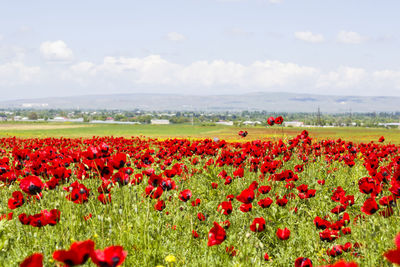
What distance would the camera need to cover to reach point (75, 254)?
5.61 ft

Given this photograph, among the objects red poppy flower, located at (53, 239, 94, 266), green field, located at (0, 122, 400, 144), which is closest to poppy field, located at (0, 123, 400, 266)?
red poppy flower, located at (53, 239, 94, 266)

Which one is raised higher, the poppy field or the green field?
the poppy field

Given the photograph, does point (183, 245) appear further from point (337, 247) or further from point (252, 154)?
point (252, 154)

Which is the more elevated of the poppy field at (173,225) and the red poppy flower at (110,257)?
the red poppy flower at (110,257)

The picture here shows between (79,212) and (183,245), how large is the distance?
1530 millimetres

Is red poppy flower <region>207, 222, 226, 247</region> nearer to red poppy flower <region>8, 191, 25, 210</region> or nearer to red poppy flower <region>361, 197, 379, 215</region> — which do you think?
red poppy flower <region>361, 197, 379, 215</region>

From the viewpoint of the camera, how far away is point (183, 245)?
15.8 ft

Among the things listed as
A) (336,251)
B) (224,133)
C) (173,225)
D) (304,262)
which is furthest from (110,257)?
(224,133)

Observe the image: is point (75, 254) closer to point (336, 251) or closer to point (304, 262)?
point (304, 262)

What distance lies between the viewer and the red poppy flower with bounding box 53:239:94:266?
1689 mm

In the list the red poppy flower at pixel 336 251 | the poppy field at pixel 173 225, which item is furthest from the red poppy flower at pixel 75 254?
the red poppy flower at pixel 336 251

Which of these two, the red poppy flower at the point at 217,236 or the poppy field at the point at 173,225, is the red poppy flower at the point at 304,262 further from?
the red poppy flower at the point at 217,236

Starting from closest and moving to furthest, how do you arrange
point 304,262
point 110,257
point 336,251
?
point 110,257
point 304,262
point 336,251

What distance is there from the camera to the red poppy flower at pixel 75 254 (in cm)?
169
